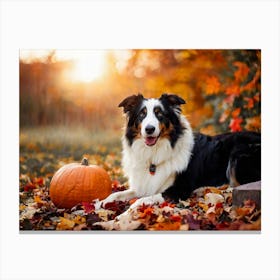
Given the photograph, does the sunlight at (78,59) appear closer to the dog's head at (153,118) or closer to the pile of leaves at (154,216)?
the dog's head at (153,118)

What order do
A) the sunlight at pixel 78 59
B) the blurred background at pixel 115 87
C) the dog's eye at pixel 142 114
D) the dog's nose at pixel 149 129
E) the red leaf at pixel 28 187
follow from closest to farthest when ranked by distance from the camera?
the dog's nose at pixel 149 129 < the dog's eye at pixel 142 114 < the sunlight at pixel 78 59 < the blurred background at pixel 115 87 < the red leaf at pixel 28 187

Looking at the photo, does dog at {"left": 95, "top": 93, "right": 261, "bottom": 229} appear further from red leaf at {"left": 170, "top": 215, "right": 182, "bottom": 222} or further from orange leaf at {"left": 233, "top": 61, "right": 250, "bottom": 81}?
orange leaf at {"left": 233, "top": 61, "right": 250, "bottom": 81}

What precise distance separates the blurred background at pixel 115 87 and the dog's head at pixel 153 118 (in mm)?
547

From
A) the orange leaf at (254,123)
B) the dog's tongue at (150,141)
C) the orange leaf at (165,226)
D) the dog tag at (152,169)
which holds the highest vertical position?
the orange leaf at (254,123)

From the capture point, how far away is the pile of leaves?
14.8 feet

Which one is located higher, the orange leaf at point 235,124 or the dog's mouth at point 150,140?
the orange leaf at point 235,124

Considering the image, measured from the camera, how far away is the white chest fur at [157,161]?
5023 millimetres

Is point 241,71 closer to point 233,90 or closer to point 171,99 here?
point 233,90

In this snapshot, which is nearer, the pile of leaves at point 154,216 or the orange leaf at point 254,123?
the pile of leaves at point 154,216

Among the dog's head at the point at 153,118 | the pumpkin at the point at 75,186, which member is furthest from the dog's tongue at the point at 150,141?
the pumpkin at the point at 75,186

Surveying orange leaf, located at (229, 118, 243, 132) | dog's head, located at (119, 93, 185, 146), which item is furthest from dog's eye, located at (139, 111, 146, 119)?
orange leaf, located at (229, 118, 243, 132)
